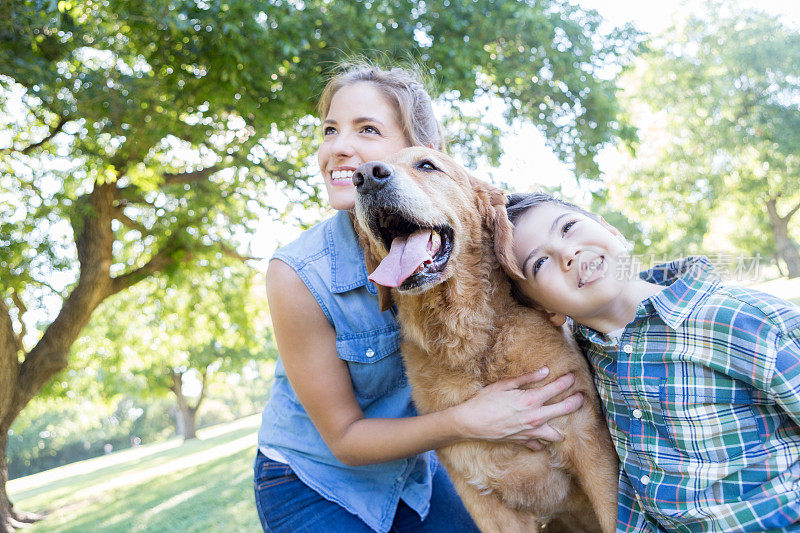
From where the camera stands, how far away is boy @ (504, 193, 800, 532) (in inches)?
69.5

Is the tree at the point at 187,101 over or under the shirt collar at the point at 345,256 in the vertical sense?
over

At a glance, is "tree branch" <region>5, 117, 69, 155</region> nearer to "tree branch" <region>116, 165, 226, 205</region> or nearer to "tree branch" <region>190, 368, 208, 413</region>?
"tree branch" <region>116, 165, 226, 205</region>

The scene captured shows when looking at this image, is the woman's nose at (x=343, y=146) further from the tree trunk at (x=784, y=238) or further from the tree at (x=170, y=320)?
the tree trunk at (x=784, y=238)

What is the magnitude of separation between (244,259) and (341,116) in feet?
29.8

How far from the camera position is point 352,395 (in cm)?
257

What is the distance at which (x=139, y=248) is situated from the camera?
38.4ft

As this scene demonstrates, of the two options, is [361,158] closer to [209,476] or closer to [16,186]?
[16,186]

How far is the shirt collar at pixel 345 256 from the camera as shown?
252 centimetres

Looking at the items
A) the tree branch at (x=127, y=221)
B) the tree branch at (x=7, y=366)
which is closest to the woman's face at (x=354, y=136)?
the tree branch at (x=7, y=366)

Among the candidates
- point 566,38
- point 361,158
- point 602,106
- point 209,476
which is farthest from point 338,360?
point 209,476

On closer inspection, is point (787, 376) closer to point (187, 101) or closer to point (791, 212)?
point (187, 101)

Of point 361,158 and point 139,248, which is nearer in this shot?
point 361,158

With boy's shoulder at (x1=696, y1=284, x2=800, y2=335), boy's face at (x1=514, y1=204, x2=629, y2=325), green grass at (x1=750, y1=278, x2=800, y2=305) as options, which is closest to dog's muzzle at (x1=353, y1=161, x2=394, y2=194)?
boy's face at (x1=514, y1=204, x2=629, y2=325)

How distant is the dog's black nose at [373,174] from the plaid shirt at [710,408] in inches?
40.7
